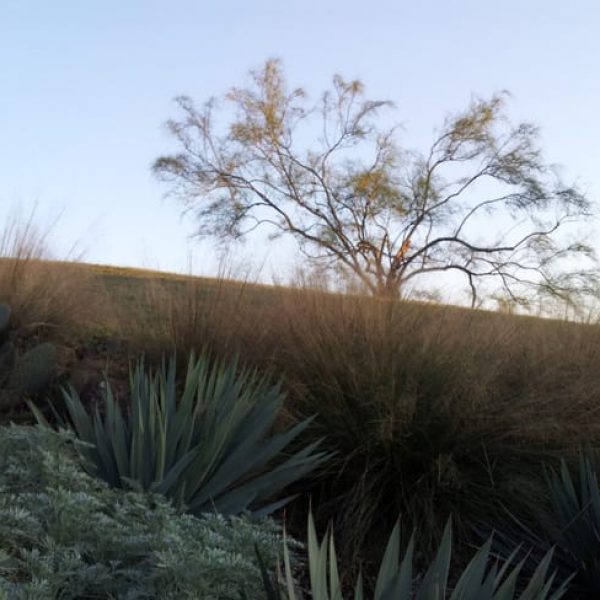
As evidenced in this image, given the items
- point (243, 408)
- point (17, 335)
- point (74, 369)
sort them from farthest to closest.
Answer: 1. point (17, 335)
2. point (74, 369)
3. point (243, 408)

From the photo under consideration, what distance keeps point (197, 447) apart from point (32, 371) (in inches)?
121

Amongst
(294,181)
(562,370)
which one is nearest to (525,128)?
Answer: (294,181)

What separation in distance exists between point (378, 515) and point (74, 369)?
11.1 feet

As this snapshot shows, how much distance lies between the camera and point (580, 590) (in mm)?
5516

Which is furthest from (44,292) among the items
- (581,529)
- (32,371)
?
(581,529)

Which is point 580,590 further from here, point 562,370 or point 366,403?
point 562,370

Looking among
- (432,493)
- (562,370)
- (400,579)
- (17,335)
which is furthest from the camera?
(17,335)

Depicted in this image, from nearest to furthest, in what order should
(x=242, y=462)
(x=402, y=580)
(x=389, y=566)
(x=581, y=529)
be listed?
(x=402, y=580), (x=389, y=566), (x=242, y=462), (x=581, y=529)

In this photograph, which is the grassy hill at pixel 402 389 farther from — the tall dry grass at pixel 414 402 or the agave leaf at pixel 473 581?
the agave leaf at pixel 473 581

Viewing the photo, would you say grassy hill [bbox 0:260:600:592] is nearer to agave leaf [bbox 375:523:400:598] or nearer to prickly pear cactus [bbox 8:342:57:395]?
prickly pear cactus [bbox 8:342:57:395]

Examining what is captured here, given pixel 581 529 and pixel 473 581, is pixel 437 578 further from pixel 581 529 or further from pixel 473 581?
pixel 581 529

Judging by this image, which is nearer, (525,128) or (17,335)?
(17,335)

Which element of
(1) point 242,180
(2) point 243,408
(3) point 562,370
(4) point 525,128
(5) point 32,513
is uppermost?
(4) point 525,128

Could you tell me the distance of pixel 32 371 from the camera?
7387 mm
